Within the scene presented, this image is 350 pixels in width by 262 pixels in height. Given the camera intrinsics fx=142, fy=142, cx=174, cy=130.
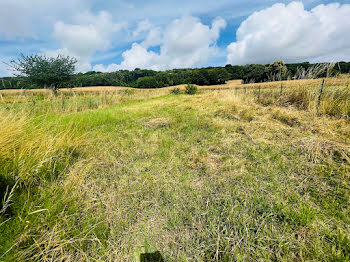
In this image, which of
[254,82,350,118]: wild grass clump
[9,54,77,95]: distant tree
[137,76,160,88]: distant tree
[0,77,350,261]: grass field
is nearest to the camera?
[0,77,350,261]: grass field

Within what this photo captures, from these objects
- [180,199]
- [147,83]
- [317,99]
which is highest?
[147,83]

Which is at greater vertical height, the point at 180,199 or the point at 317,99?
the point at 317,99

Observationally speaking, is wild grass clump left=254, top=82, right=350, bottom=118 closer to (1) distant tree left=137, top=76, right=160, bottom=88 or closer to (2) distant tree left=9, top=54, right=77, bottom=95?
(2) distant tree left=9, top=54, right=77, bottom=95

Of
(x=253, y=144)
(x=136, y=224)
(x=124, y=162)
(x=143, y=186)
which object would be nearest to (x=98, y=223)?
(x=136, y=224)

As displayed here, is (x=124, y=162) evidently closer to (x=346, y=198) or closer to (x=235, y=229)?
(x=235, y=229)

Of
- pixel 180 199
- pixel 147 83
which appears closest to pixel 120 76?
pixel 180 199

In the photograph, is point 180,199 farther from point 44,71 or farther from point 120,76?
point 44,71

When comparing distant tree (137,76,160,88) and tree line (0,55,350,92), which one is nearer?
tree line (0,55,350,92)

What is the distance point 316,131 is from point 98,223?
13.4 ft

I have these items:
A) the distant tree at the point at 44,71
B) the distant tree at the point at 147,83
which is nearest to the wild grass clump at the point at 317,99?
the distant tree at the point at 44,71

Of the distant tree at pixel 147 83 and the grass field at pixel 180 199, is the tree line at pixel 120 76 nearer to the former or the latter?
the distant tree at pixel 147 83

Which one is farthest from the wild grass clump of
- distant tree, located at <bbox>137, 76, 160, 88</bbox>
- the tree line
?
distant tree, located at <bbox>137, 76, 160, 88</bbox>

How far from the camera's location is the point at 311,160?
6.77ft

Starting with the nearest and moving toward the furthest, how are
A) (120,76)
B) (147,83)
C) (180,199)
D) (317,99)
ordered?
(180,199), (317,99), (120,76), (147,83)
